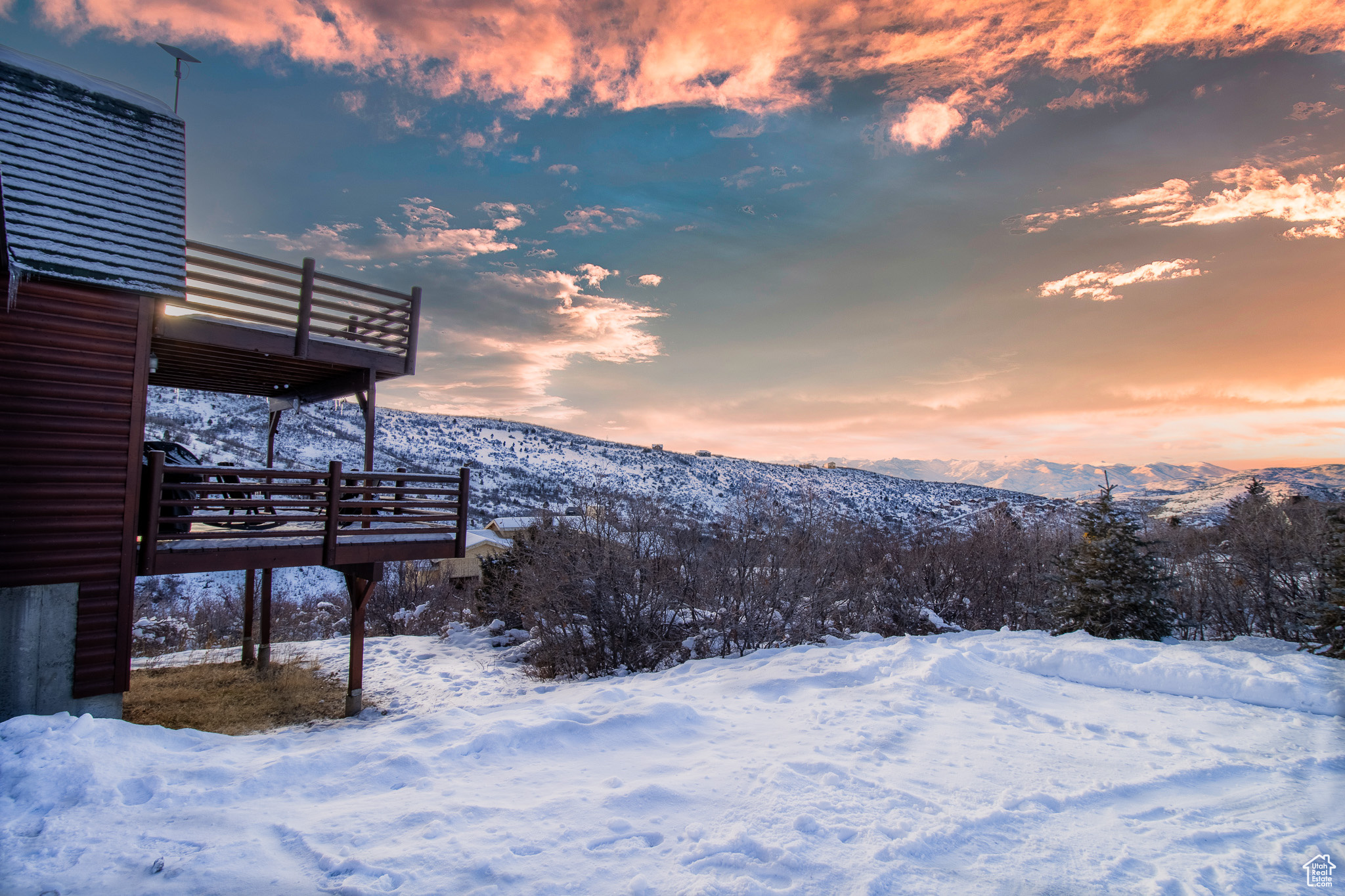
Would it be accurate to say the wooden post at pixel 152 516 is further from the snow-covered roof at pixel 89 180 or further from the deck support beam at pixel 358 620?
the deck support beam at pixel 358 620

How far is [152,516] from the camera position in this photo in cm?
777

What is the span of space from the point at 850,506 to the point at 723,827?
159 feet

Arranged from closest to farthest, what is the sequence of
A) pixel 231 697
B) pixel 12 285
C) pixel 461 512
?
pixel 12 285 → pixel 461 512 → pixel 231 697

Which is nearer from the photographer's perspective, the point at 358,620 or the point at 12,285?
the point at 12,285

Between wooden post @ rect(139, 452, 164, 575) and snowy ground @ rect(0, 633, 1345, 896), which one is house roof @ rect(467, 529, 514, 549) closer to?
wooden post @ rect(139, 452, 164, 575)

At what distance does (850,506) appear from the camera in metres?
50.4

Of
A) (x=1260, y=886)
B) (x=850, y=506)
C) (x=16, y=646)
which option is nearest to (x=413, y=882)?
(x=1260, y=886)

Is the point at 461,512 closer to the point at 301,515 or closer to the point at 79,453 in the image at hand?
the point at 301,515

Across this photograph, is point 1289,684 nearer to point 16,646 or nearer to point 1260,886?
point 1260,886

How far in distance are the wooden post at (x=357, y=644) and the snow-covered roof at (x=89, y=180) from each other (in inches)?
201

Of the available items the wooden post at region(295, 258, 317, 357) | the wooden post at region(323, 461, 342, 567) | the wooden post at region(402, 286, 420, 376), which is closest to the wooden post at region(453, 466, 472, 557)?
the wooden post at region(323, 461, 342, 567)

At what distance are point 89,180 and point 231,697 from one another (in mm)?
8383

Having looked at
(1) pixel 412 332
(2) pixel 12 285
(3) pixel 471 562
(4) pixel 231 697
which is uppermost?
(1) pixel 412 332

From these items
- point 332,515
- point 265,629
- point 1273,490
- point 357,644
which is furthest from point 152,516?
point 1273,490
